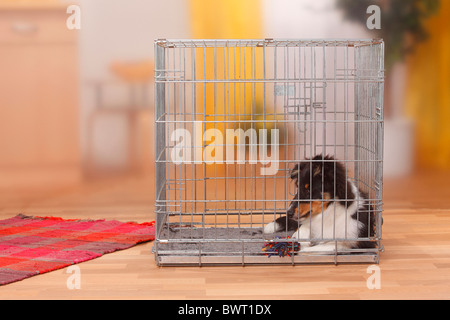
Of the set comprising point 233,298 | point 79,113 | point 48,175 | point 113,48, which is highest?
point 113,48

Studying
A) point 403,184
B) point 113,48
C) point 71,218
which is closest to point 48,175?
point 71,218

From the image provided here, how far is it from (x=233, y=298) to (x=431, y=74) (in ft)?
8.71

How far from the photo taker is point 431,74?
4.65 m

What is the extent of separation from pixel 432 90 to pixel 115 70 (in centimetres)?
210

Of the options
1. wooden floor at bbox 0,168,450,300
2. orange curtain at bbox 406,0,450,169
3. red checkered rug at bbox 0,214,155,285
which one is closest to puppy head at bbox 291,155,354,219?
wooden floor at bbox 0,168,450,300

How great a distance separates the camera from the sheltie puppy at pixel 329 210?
Answer: 311 centimetres

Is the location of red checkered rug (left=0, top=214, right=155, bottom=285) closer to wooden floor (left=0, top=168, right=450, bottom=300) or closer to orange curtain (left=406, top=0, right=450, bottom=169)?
wooden floor (left=0, top=168, right=450, bottom=300)

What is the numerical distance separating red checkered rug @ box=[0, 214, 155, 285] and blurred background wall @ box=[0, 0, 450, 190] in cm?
56

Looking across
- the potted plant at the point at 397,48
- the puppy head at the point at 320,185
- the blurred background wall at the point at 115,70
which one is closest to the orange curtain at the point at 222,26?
the blurred background wall at the point at 115,70

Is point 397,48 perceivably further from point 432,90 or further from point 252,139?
point 252,139

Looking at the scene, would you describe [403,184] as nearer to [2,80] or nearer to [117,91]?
[117,91]

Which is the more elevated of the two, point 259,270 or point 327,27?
point 327,27

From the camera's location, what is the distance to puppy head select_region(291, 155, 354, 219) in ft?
10.2

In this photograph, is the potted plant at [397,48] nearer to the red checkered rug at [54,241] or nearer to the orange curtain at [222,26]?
the orange curtain at [222,26]
